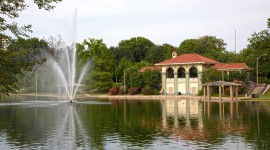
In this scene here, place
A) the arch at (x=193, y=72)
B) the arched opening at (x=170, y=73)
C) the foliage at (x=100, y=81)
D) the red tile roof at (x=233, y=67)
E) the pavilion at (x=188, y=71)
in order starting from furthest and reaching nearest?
the foliage at (x=100, y=81) < the arched opening at (x=170, y=73) < the arch at (x=193, y=72) < the pavilion at (x=188, y=71) < the red tile roof at (x=233, y=67)

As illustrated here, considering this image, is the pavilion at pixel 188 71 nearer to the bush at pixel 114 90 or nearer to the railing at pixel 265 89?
the railing at pixel 265 89

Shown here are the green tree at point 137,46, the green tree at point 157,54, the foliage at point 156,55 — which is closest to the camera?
the green tree at point 157,54

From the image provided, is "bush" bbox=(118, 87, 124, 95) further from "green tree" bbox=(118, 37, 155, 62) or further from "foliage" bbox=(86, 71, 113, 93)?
"green tree" bbox=(118, 37, 155, 62)

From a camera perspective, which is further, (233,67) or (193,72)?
(193,72)

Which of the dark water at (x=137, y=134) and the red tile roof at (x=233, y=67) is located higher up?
the red tile roof at (x=233, y=67)

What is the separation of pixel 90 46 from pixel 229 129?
258ft

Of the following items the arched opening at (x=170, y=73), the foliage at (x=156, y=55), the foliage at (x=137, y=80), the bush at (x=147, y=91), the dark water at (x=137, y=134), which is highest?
the foliage at (x=156, y=55)

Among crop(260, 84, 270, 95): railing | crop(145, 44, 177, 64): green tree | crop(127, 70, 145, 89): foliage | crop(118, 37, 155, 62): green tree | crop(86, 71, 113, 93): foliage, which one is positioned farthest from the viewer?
crop(118, 37, 155, 62): green tree

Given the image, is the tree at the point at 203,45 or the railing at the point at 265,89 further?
the tree at the point at 203,45

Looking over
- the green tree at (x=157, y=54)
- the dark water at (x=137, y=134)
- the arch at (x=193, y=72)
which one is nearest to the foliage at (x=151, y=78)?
the arch at (x=193, y=72)

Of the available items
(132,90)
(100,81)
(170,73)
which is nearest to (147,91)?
(132,90)

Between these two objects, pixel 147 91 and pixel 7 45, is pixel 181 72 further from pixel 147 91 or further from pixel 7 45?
pixel 7 45

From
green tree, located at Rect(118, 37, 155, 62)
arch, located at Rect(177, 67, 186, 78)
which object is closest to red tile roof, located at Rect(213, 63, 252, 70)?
arch, located at Rect(177, 67, 186, 78)

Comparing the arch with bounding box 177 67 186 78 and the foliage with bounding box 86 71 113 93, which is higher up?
the arch with bounding box 177 67 186 78
